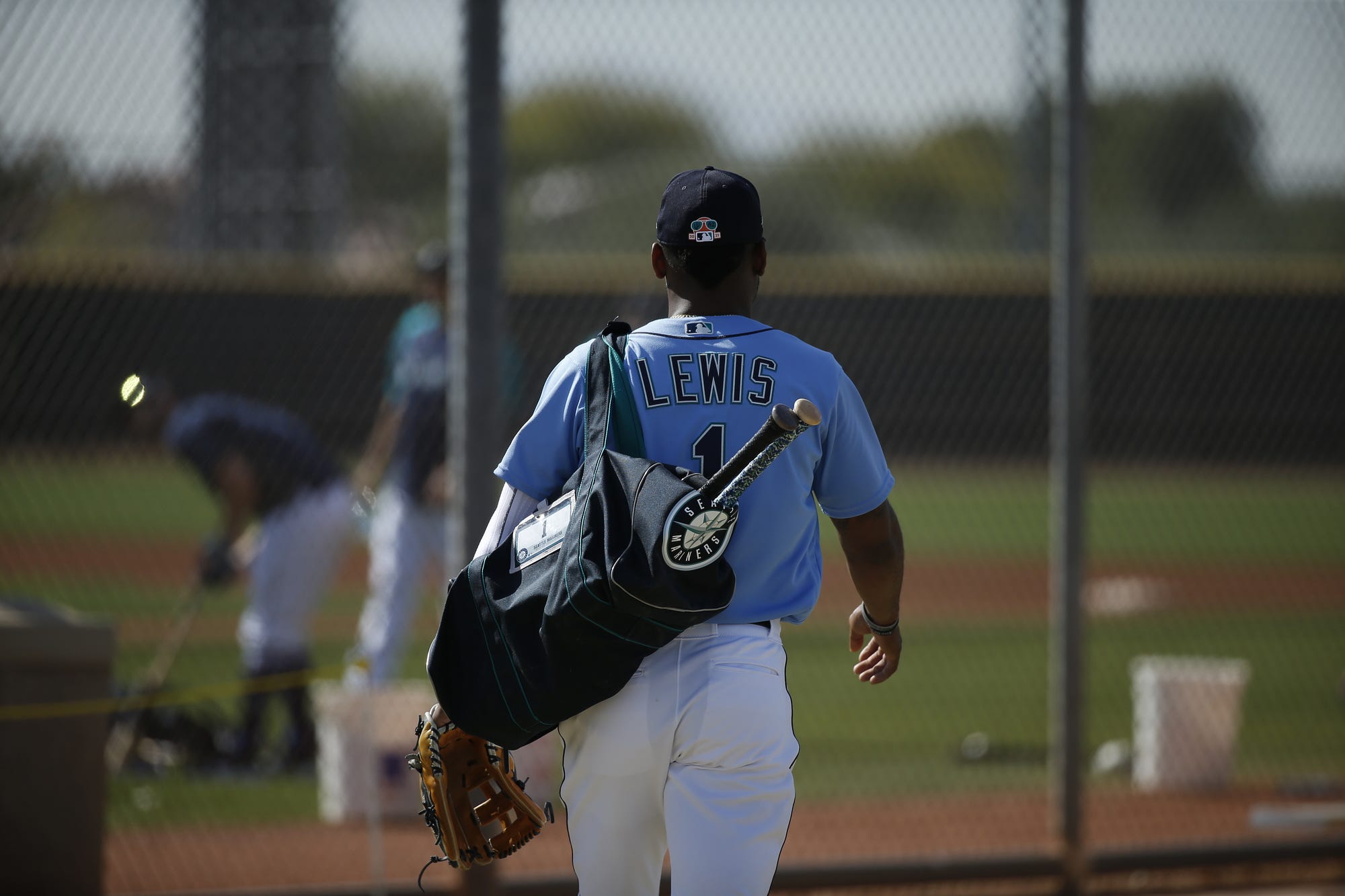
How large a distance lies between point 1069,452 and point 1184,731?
218 centimetres

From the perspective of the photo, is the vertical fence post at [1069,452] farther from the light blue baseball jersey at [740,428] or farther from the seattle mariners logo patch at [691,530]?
the seattle mariners logo patch at [691,530]

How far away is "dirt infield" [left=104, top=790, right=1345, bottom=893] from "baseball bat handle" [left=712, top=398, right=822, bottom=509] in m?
2.71

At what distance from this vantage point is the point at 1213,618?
12.4 m

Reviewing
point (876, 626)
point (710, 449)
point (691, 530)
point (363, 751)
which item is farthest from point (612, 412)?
point (363, 751)

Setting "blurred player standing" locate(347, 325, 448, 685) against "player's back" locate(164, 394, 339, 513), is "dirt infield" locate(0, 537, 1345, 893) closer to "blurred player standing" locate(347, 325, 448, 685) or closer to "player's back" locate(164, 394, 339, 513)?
"blurred player standing" locate(347, 325, 448, 685)

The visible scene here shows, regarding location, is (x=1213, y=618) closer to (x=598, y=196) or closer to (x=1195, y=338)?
(x=1195, y=338)

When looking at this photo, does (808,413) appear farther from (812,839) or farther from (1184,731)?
(1184,731)

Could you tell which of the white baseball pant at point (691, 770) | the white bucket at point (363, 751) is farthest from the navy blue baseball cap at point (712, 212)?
the white bucket at point (363, 751)

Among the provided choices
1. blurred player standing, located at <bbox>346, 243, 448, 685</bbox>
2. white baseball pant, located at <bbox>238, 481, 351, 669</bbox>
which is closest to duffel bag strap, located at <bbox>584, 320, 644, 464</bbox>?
blurred player standing, located at <bbox>346, 243, 448, 685</bbox>

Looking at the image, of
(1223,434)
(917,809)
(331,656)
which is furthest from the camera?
(1223,434)

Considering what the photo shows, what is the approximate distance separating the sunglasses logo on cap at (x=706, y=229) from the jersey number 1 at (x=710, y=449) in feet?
1.27

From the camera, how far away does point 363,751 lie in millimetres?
5824

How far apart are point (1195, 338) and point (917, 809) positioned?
1083 centimetres

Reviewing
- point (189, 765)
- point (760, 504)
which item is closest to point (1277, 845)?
point (760, 504)
